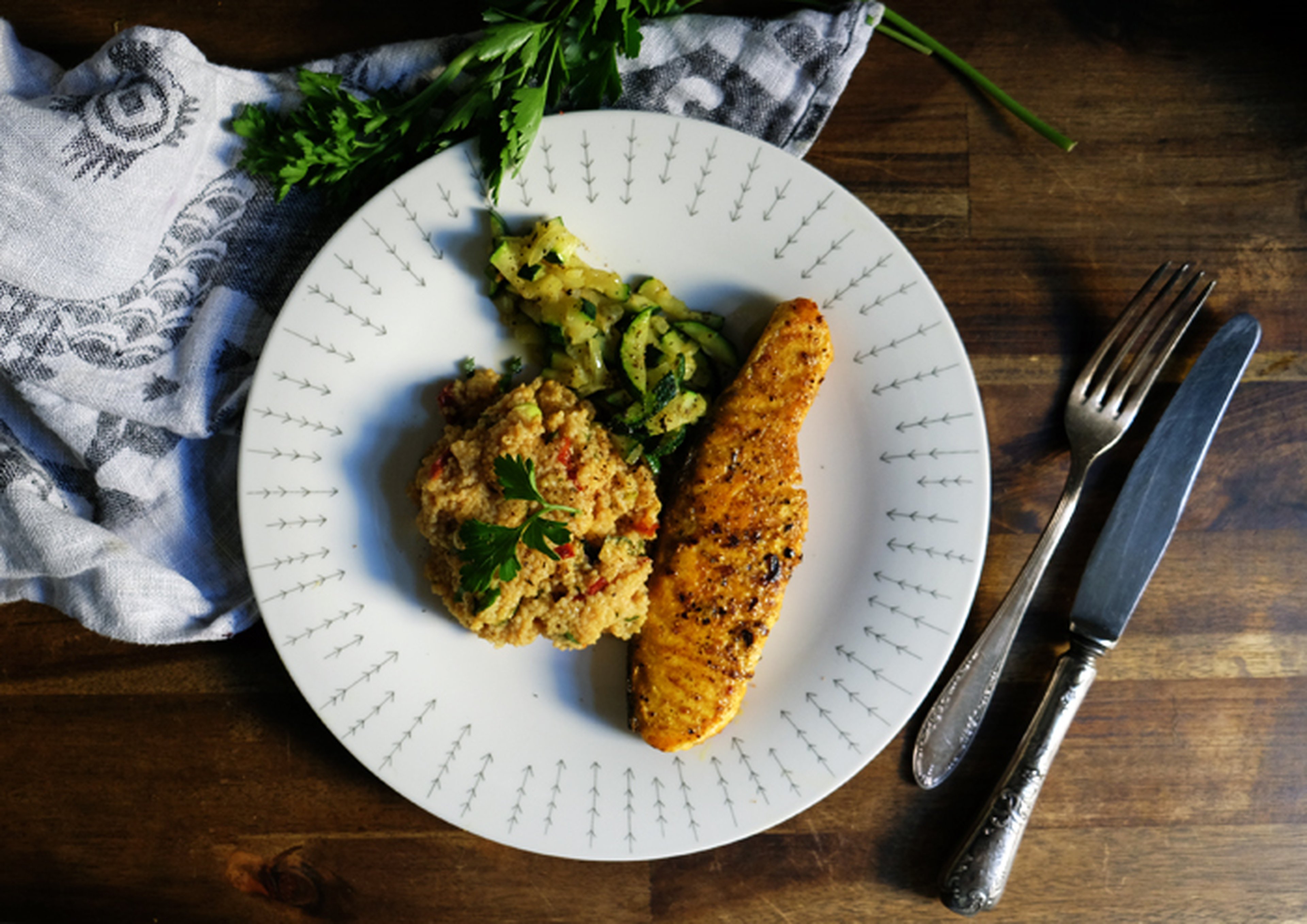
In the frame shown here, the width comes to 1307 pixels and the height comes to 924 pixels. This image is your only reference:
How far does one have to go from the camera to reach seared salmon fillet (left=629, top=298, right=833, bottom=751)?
285 cm

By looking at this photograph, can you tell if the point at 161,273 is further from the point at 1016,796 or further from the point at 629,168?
the point at 1016,796

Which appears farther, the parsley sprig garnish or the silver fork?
the silver fork

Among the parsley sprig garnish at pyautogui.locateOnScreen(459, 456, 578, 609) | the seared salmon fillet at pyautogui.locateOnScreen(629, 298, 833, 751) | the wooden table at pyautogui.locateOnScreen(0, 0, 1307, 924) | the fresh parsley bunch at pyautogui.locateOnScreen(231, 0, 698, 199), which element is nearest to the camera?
the parsley sprig garnish at pyautogui.locateOnScreen(459, 456, 578, 609)

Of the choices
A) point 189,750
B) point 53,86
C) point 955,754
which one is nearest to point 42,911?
point 189,750

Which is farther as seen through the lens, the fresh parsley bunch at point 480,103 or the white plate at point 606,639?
the white plate at point 606,639

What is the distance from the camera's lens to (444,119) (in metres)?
2.83

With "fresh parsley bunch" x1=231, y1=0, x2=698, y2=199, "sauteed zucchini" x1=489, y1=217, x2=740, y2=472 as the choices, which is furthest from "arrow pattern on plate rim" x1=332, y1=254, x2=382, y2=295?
"sauteed zucchini" x1=489, y1=217, x2=740, y2=472

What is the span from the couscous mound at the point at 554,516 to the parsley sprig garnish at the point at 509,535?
55mm

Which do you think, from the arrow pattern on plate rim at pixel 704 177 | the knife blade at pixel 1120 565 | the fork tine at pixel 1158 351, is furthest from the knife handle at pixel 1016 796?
the arrow pattern on plate rim at pixel 704 177

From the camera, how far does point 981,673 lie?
124 inches

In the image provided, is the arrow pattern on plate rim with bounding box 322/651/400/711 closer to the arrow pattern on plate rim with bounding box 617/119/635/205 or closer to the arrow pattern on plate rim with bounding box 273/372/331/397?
the arrow pattern on plate rim with bounding box 273/372/331/397

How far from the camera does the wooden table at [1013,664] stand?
319 centimetres

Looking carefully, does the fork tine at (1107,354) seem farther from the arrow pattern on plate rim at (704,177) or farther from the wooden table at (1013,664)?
the arrow pattern on plate rim at (704,177)

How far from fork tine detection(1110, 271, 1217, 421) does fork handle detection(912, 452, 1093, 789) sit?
271mm
